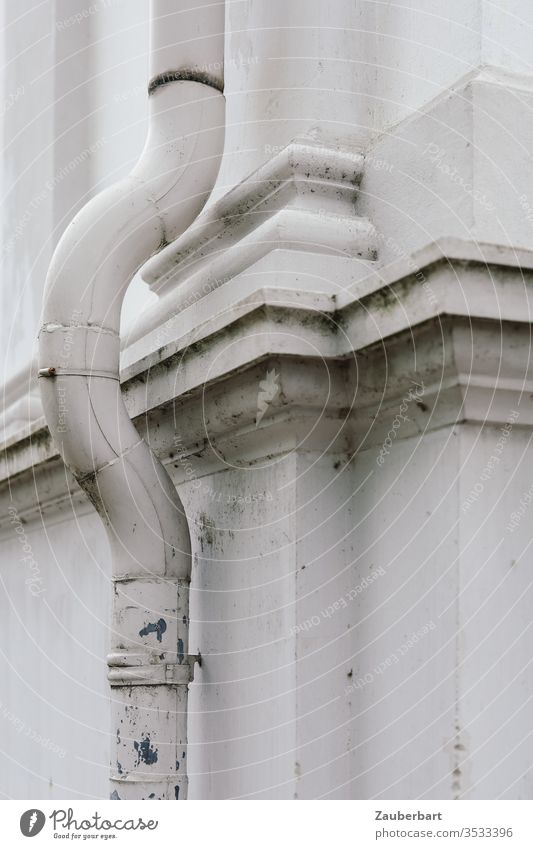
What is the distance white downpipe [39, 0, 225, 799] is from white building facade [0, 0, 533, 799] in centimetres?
4

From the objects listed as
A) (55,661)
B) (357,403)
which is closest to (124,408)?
(357,403)

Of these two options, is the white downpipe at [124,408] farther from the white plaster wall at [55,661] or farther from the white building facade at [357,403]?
the white plaster wall at [55,661]

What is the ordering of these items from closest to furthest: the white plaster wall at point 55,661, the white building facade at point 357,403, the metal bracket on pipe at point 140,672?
the white building facade at point 357,403 → the metal bracket on pipe at point 140,672 → the white plaster wall at point 55,661

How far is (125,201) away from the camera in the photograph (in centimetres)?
138

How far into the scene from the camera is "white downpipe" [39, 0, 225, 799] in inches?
51.4

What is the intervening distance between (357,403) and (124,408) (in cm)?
32

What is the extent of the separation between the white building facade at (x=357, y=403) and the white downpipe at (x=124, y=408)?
0.04 metres

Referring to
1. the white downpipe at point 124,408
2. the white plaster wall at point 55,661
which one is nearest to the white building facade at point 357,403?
the white downpipe at point 124,408

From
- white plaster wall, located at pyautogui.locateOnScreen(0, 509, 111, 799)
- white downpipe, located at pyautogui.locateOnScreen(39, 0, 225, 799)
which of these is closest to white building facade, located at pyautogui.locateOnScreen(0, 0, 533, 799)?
white downpipe, located at pyautogui.locateOnScreen(39, 0, 225, 799)

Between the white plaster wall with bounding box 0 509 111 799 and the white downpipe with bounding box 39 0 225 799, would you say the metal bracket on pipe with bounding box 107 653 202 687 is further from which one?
the white plaster wall with bounding box 0 509 111 799

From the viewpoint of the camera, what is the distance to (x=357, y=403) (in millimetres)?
1191

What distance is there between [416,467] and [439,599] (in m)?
0.14

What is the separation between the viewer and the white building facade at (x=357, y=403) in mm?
1055

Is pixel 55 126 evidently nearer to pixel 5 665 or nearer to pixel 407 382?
pixel 5 665
